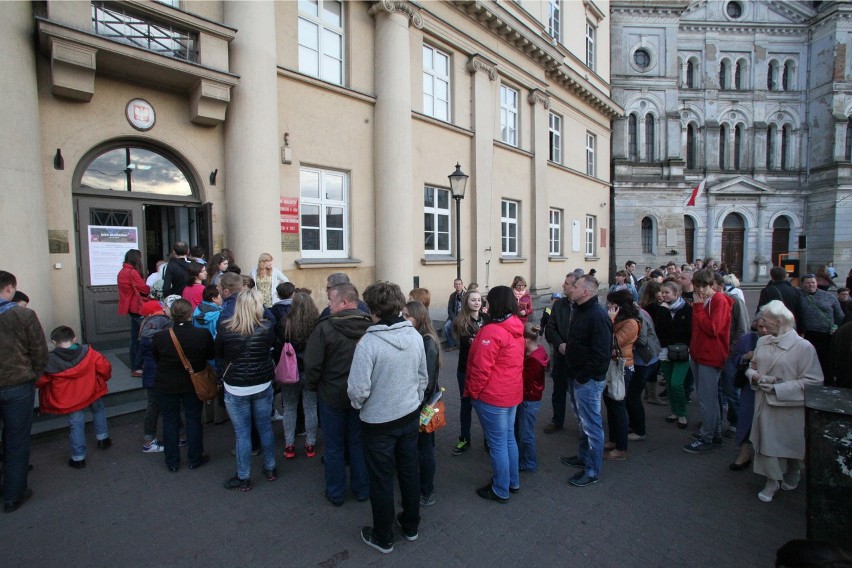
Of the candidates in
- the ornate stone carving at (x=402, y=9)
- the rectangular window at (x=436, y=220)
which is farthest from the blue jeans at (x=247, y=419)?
the ornate stone carving at (x=402, y=9)

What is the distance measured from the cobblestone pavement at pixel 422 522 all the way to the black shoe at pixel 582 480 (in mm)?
62

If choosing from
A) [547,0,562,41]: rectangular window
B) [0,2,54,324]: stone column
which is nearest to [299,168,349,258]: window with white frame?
[0,2,54,324]: stone column

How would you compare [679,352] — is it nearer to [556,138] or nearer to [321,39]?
[321,39]

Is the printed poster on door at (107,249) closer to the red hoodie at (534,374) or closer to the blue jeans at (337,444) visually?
the blue jeans at (337,444)

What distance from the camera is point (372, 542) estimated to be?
133 inches

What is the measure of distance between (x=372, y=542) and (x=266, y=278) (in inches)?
185

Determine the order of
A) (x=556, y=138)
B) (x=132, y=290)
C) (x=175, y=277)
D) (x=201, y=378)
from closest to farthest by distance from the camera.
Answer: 1. (x=201, y=378)
2. (x=175, y=277)
3. (x=132, y=290)
4. (x=556, y=138)

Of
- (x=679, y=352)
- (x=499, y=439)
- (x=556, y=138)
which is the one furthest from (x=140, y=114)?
(x=556, y=138)

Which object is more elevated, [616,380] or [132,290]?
[132,290]

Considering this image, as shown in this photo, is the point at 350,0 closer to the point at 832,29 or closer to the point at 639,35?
the point at 639,35

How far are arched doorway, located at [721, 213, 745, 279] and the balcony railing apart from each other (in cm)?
3227

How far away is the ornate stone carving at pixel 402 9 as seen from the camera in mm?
10619

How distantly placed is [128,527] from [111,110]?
6.56 meters

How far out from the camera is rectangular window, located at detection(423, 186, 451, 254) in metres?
12.6
